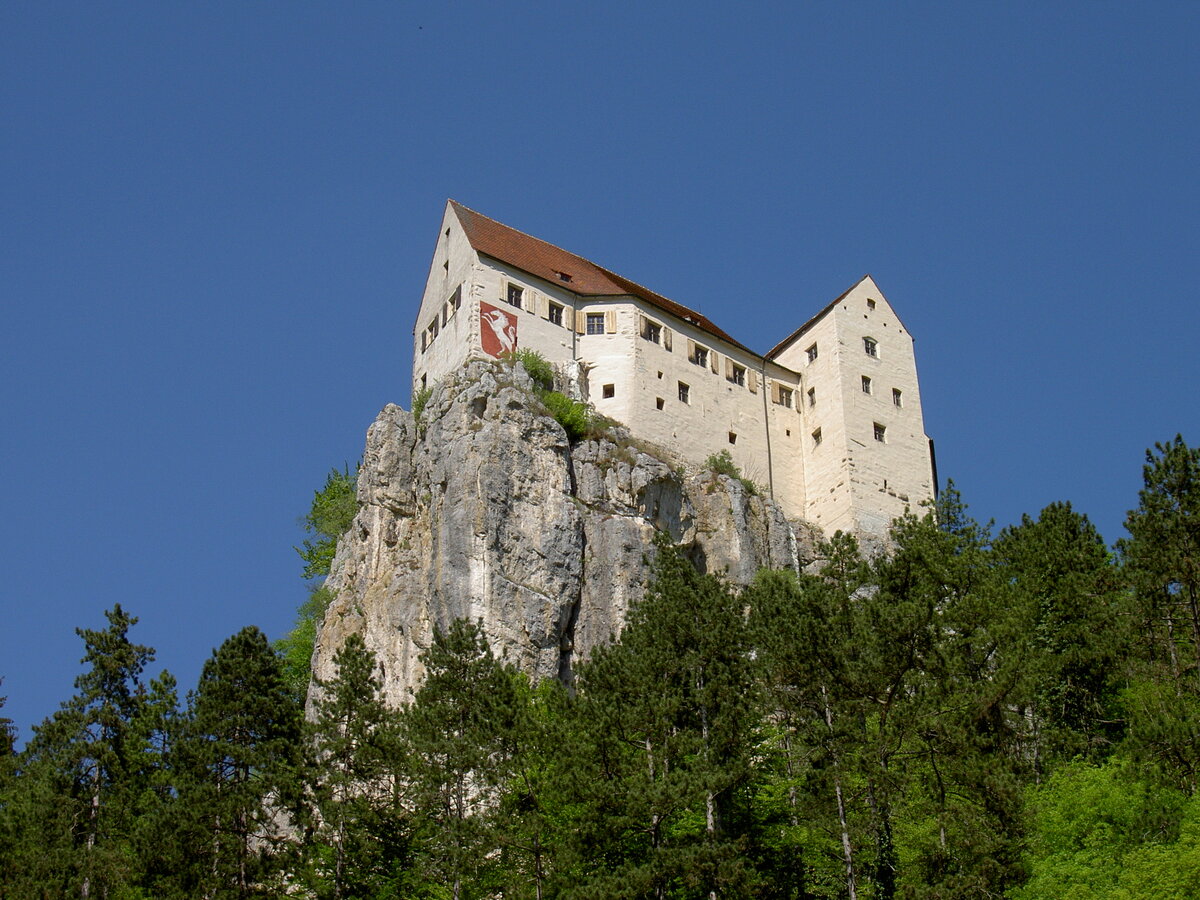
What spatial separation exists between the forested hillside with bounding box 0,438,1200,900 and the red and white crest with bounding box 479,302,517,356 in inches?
789

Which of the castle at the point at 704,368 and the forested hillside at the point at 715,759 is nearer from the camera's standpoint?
the forested hillside at the point at 715,759

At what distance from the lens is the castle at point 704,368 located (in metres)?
51.8

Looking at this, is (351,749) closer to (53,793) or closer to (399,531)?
(53,793)

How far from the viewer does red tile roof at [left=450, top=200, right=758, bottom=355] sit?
175 ft

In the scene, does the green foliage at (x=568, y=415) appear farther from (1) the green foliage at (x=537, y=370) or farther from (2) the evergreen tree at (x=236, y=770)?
(2) the evergreen tree at (x=236, y=770)

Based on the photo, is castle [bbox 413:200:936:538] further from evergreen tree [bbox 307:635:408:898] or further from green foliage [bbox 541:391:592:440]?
evergreen tree [bbox 307:635:408:898]

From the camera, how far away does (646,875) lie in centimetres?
2530

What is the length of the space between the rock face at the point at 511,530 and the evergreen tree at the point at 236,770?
9.30 m

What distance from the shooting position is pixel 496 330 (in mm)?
50812

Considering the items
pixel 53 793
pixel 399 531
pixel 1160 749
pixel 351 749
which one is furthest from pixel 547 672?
pixel 1160 749

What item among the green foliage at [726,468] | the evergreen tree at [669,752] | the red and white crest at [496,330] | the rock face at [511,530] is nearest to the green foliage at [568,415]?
the rock face at [511,530]

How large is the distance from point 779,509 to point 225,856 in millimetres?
28105

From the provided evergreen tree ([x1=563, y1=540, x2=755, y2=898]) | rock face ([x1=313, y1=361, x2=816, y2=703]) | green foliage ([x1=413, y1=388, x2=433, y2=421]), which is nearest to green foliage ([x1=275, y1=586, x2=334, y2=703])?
rock face ([x1=313, y1=361, x2=816, y2=703])

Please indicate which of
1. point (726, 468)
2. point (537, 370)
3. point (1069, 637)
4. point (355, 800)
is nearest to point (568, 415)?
point (537, 370)
